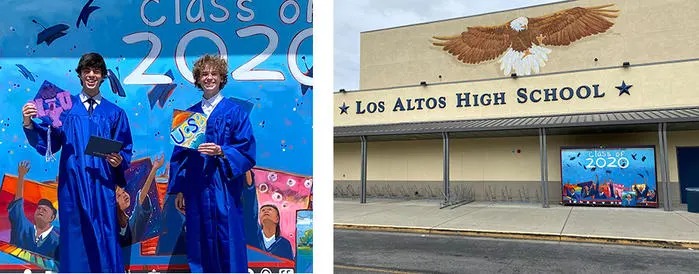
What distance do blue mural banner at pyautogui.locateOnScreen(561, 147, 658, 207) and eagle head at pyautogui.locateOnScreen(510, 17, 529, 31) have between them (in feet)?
29.4

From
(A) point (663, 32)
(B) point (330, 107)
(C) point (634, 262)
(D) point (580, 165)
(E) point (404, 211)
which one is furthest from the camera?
(A) point (663, 32)

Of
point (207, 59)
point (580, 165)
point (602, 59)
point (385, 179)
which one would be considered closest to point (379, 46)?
point (385, 179)

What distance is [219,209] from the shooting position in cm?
241

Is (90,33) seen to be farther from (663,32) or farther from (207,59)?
(663,32)

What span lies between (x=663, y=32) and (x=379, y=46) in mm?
13827

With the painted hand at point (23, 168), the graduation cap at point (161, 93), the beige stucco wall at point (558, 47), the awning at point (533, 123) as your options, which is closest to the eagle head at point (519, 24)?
the beige stucco wall at point (558, 47)

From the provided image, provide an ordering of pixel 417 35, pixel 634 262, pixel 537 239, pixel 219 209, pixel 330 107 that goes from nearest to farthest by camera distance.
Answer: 1. pixel 330 107
2. pixel 219 209
3. pixel 634 262
4. pixel 537 239
5. pixel 417 35

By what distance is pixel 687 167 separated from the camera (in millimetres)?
18109

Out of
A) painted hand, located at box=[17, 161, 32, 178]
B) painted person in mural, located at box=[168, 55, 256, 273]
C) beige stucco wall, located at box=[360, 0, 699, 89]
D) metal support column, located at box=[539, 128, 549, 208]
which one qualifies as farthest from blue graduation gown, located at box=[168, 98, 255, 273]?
beige stucco wall, located at box=[360, 0, 699, 89]

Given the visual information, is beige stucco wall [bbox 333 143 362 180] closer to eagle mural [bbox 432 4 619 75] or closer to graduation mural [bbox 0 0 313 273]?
eagle mural [bbox 432 4 619 75]

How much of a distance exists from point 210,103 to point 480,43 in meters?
24.8

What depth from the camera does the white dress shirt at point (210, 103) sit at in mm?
2447

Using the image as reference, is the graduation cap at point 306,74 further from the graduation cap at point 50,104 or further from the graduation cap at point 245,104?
the graduation cap at point 50,104

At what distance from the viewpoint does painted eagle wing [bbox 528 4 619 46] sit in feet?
75.0
